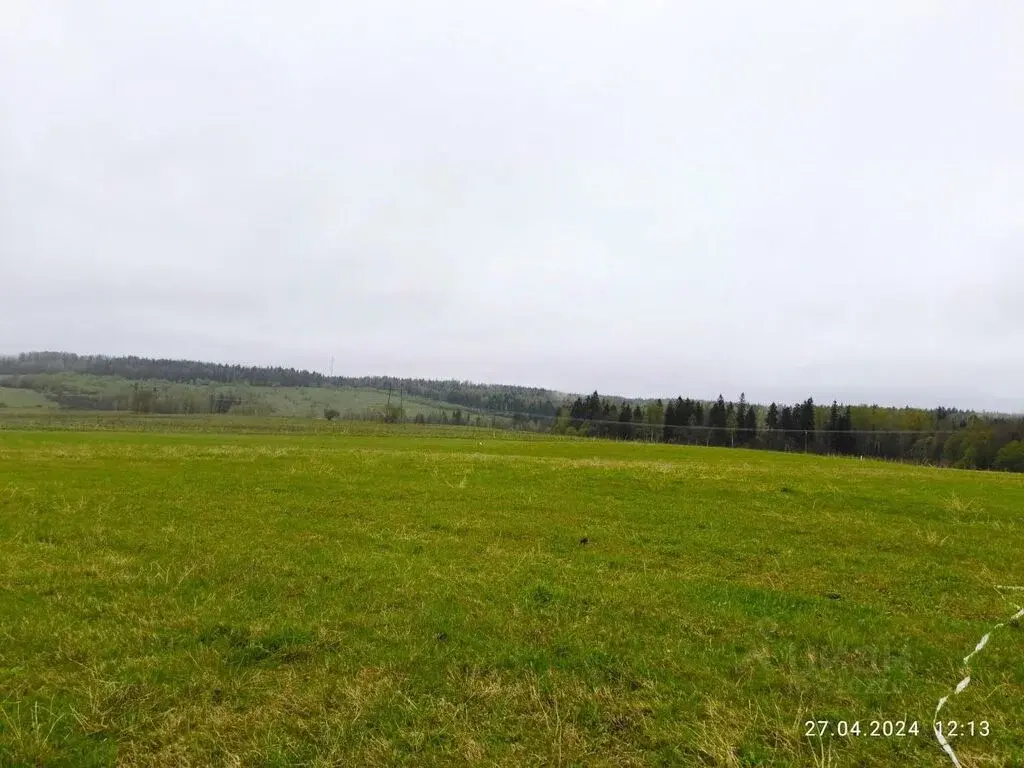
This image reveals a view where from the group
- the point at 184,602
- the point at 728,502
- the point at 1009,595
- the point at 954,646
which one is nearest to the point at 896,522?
the point at 728,502

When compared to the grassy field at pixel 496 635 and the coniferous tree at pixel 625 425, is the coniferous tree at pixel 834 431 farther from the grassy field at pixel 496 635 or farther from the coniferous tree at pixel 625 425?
the grassy field at pixel 496 635

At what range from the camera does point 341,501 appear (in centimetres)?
→ 1897

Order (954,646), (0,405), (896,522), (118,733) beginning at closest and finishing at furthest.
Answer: (118,733)
(954,646)
(896,522)
(0,405)

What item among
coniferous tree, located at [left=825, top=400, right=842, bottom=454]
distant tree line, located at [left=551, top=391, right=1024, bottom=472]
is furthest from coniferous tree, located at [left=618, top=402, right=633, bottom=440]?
coniferous tree, located at [left=825, top=400, right=842, bottom=454]

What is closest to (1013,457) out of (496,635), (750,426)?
(750,426)

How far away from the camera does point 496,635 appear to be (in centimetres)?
791

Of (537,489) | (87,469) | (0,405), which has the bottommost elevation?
(0,405)

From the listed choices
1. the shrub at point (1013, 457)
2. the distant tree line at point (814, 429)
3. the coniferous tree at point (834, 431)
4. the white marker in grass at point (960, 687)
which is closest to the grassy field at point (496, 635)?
the white marker in grass at point (960, 687)

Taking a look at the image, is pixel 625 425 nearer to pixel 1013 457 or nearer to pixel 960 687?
pixel 1013 457

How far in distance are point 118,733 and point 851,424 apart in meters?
150

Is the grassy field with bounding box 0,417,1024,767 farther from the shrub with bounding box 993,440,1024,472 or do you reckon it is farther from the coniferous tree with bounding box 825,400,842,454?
the coniferous tree with bounding box 825,400,842,454

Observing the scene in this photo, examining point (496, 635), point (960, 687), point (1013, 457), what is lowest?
point (496, 635)

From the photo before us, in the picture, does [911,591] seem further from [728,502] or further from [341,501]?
[341,501]

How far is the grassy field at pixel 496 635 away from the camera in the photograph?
5395 mm
